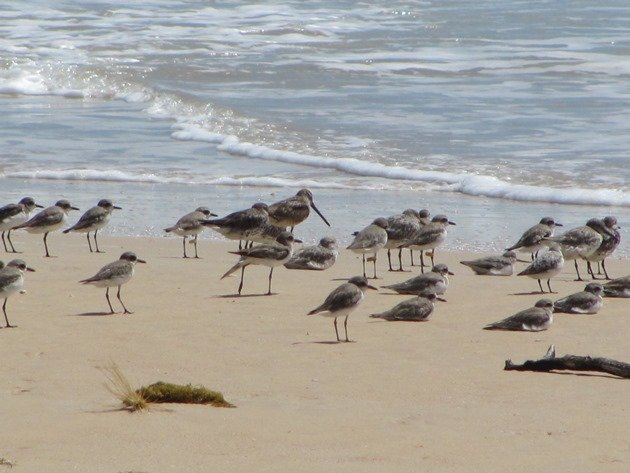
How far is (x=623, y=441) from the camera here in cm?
618

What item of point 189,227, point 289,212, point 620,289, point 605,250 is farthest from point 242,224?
point 620,289

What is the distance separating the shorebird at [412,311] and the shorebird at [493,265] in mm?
Answer: 2123

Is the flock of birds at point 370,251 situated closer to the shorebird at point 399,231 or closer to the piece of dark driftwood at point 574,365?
the shorebird at point 399,231

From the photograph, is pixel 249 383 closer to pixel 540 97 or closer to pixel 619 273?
pixel 619 273

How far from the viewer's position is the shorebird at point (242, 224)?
12.4 metres

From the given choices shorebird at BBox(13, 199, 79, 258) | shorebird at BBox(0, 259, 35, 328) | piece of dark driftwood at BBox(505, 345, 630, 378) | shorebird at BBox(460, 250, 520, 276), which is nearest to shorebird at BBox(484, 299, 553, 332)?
piece of dark driftwood at BBox(505, 345, 630, 378)

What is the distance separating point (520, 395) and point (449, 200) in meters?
8.55

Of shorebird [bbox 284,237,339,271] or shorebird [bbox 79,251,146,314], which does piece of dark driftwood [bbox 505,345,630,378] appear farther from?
shorebird [bbox 284,237,339,271]

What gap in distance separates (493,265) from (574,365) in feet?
13.3

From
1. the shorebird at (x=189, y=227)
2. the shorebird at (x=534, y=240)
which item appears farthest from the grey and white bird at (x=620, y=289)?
the shorebird at (x=189, y=227)

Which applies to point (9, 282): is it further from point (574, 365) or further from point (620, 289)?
point (620, 289)

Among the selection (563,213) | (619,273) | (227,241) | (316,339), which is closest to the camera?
(316,339)

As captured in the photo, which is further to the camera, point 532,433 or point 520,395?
point 520,395

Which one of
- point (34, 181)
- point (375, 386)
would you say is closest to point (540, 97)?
point (34, 181)
